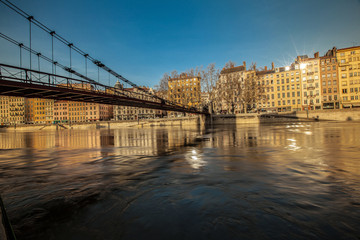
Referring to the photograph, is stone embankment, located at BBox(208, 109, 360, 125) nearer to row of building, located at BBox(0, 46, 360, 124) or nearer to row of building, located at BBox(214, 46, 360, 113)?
row of building, located at BBox(0, 46, 360, 124)

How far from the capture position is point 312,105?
73.4 meters

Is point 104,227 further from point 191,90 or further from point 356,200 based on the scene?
point 191,90

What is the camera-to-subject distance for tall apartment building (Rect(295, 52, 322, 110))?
240 feet

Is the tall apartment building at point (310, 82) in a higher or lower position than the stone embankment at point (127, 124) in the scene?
higher

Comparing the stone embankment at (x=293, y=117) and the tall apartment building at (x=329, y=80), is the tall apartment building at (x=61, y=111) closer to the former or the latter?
the stone embankment at (x=293, y=117)

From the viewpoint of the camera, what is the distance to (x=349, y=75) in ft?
224

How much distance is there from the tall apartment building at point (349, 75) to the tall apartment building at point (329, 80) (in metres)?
1.33

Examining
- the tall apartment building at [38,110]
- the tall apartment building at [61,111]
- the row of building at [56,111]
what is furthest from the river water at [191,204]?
the tall apartment building at [38,110]

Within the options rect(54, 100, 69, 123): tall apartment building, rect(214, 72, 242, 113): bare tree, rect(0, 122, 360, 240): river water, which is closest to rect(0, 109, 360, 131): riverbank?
rect(214, 72, 242, 113): bare tree

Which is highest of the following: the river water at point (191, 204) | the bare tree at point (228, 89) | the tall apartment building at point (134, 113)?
the bare tree at point (228, 89)

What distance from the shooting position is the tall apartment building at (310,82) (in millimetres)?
73250

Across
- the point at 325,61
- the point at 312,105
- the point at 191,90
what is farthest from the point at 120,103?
the point at 325,61

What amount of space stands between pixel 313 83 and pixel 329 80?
5110 mm

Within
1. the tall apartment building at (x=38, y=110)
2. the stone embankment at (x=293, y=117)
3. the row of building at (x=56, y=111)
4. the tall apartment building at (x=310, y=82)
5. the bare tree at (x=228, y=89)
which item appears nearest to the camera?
the stone embankment at (x=293, y=117)
